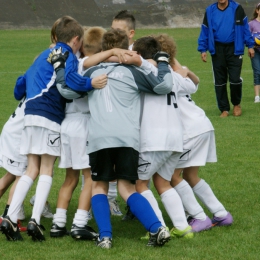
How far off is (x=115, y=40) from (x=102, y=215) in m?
1.36

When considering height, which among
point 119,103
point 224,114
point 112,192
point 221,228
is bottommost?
point 224,114

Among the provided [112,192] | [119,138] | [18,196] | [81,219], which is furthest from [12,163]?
[119,138]

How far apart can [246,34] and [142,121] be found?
6.94m

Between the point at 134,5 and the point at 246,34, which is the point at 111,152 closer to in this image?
the point at 246,34

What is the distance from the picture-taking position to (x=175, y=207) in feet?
18.1

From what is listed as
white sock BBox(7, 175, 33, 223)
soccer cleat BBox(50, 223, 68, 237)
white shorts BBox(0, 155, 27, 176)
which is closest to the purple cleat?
soccer cleat BBox(50, 223, 68, 237)

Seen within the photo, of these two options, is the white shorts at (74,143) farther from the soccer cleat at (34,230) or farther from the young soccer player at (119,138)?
the soccer cleat at (34,230)

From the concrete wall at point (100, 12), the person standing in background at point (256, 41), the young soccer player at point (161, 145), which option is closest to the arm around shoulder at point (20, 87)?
the young soccer player at point (161, 145)

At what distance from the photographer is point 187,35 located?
3131cm

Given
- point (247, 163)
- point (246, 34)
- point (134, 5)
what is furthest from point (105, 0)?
point (247, 163)

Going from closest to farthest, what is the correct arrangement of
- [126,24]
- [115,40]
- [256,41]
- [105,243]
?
[105,243] → [115,40] → [126,24] → [256,41]

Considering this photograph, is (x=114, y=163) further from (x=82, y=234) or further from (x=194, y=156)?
(x=194, y=156)

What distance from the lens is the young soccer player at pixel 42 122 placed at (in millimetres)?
5438

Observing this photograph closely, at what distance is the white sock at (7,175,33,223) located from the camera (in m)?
5.36
